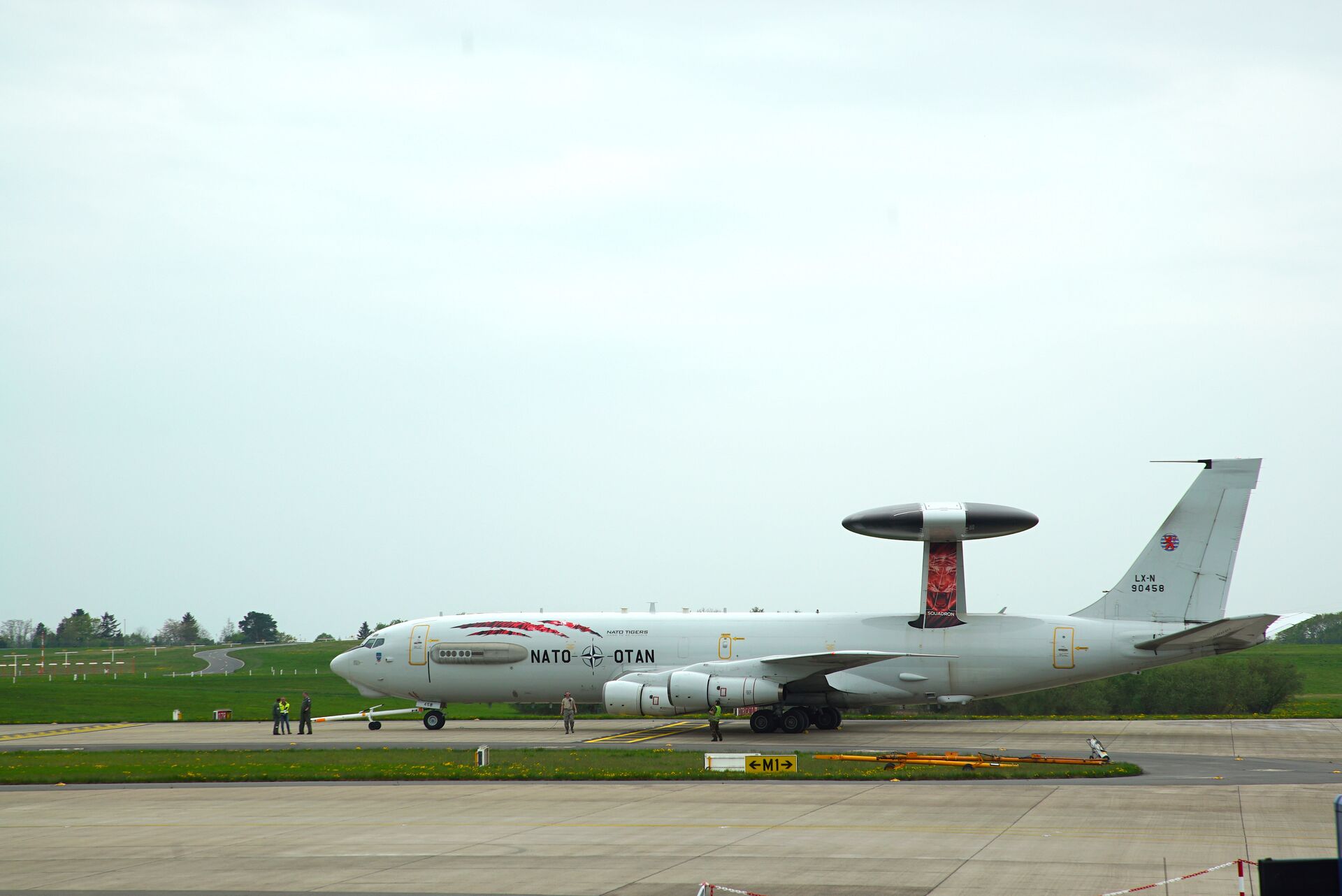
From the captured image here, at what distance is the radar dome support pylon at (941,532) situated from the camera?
110 feet

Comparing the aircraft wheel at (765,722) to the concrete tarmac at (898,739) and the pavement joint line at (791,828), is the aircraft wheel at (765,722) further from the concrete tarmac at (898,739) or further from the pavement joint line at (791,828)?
the pavement joint line at (791,828)

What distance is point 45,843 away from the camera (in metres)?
16.2

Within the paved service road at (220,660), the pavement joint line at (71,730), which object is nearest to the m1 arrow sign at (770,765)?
the pavement joint line at (71,730)

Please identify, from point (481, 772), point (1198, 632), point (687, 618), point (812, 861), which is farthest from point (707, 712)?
point (812, 861)

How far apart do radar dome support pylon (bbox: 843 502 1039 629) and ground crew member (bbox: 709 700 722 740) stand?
6.26 metres

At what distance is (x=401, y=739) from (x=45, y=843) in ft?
60.0

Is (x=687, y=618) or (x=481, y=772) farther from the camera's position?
(x=687, y=618)

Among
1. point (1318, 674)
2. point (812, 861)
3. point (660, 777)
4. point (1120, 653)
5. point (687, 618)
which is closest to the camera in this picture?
point (812, 861)

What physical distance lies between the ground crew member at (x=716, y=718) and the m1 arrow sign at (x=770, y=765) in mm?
7162

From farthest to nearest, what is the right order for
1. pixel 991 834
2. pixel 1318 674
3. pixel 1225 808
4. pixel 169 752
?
pixel 1318 674, pixel 169 752, pixel 1225 808, pixel 991 834

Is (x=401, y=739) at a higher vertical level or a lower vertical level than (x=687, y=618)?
lower

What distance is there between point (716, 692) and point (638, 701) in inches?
91.2

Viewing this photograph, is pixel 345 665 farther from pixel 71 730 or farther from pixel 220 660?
pixel 220 660

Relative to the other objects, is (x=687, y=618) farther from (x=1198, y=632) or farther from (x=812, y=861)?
(x=812, y=861)
